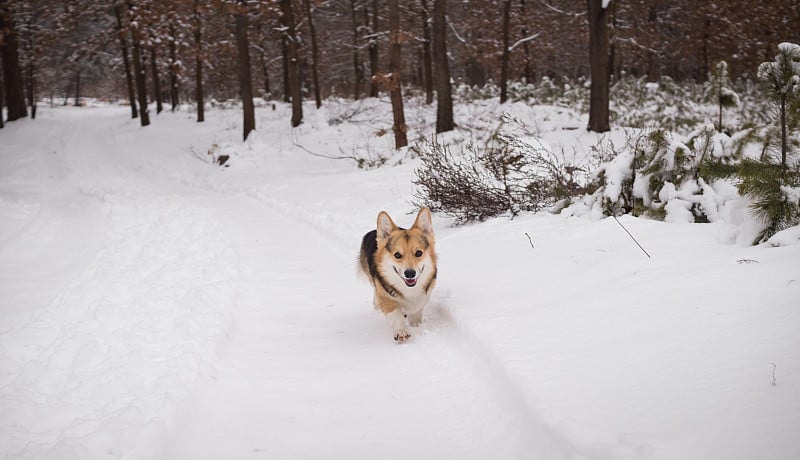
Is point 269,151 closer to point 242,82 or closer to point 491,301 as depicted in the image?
point 242,82

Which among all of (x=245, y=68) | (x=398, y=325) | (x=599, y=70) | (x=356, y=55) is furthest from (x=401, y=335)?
(x=356, y=55)

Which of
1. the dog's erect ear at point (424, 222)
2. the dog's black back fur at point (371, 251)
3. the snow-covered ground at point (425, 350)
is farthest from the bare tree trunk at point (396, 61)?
the dog's erect ear at point (424, 222)

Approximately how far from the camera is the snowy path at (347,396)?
3.19m

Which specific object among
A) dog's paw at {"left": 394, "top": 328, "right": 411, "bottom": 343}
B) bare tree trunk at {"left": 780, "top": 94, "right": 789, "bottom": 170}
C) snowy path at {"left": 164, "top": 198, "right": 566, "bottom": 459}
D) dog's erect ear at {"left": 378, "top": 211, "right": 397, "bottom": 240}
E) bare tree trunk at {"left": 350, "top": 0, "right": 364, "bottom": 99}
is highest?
bare tree trunk at {"left": 350, "top": 0, "right": 364, "bottom": 99}

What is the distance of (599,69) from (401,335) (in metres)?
12.1

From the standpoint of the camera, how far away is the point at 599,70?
14.4 m

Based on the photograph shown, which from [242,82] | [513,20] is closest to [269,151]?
[242,82]

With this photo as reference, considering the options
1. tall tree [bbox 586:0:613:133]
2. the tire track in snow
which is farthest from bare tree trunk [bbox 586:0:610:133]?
the tire track in snow

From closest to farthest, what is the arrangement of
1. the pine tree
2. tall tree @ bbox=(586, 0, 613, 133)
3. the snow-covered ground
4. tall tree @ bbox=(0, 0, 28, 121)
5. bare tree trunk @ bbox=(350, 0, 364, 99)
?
the snow-covered ground, the pine tree, tall tree @ bbox=(586, 0, 613, 133), tall tree @ bbox=(0, 0, 28, 121), bare tree trunk @ bbox=(350, 0, 364, 99)

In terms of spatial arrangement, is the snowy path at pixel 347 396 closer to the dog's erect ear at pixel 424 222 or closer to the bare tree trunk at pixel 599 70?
the dog's erect ear at pixel 424 222

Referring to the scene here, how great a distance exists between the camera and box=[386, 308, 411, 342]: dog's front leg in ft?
15.7

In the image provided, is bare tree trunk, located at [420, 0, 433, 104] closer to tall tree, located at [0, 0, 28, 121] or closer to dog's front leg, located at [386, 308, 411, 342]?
tall tree, located at [0, 0, 28, 121]

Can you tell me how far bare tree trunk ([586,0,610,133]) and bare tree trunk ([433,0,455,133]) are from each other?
13.4 ft

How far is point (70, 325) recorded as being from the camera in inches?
202
